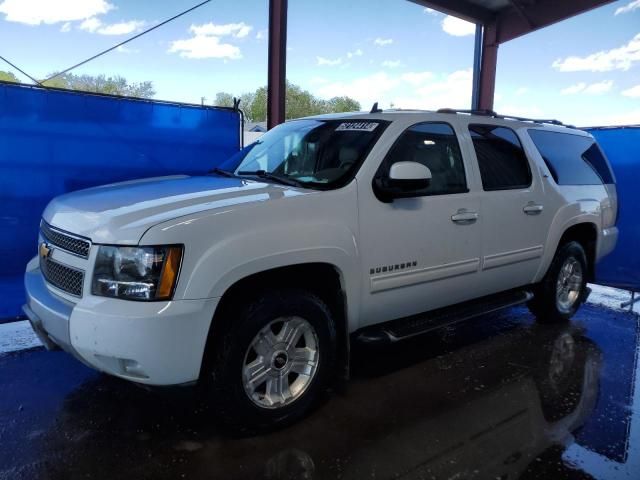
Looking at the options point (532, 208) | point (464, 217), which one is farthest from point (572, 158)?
point (464, 217)

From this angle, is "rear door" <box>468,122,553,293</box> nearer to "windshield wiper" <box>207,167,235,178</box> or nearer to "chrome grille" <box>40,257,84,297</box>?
"windshield wiper" <box>207,167,235,178</box>

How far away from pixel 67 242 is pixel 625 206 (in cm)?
624

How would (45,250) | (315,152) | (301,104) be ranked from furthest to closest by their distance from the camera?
(301,104)
(315,152)
(45,250)

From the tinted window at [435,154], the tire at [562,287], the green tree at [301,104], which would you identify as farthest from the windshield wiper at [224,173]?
the green tree at [301,104]

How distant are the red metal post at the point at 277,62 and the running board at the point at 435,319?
4.83 m

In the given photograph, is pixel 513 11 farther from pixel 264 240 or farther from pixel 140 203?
pixel 140 203

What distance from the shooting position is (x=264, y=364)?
279 cm

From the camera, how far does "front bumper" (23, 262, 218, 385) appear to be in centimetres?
232

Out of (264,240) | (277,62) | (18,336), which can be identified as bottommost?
(18,336)

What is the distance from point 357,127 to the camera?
353 centimetres

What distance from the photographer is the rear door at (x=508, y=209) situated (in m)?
3.93

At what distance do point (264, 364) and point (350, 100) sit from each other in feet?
101

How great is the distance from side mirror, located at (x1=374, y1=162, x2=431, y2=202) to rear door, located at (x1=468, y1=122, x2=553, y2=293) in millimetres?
893

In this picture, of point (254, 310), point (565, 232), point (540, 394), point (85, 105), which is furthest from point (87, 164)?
point (565, 232)
